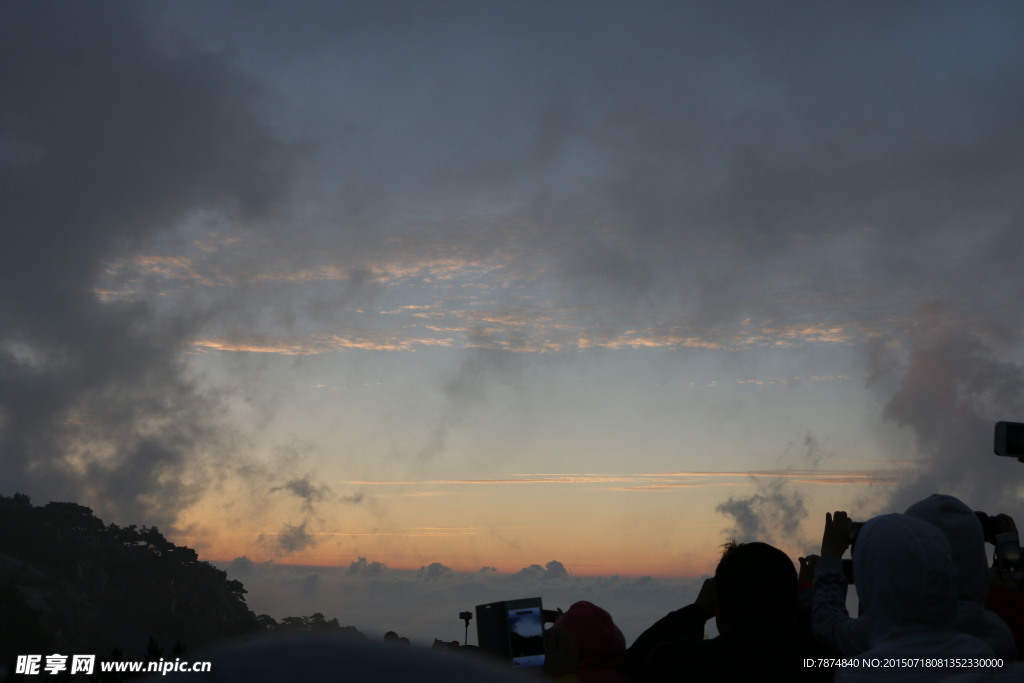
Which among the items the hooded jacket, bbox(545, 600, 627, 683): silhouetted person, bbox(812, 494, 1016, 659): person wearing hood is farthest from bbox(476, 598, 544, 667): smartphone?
the hooded jacket

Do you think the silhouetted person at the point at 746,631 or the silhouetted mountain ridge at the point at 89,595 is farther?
the silhouetted mountain ridge at the point at 89,595

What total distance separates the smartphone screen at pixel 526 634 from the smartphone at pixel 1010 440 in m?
4.13

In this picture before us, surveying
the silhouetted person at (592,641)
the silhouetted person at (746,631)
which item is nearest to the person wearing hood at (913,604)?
the silhouetted person at (746,631)

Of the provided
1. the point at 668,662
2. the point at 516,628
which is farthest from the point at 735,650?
the point at 516,628

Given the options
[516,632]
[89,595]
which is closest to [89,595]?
[89,595]

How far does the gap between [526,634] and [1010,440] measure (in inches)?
174

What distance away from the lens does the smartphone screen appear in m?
7.04

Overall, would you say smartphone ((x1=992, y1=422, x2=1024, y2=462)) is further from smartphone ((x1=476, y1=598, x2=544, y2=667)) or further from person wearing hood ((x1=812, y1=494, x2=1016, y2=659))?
smartphone ((x1=476, y1=598, x2=544, y2=667))

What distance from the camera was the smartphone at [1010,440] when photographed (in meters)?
6.59

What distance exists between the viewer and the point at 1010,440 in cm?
663

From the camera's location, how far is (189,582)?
120000mm

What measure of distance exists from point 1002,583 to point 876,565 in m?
1.96

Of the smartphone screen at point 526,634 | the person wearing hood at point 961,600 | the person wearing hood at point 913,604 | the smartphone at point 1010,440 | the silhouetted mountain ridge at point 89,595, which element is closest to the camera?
the person wearing hood at point 913,604

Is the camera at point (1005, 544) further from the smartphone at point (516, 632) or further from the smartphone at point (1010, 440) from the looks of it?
the smartphone at point (516, 632)
